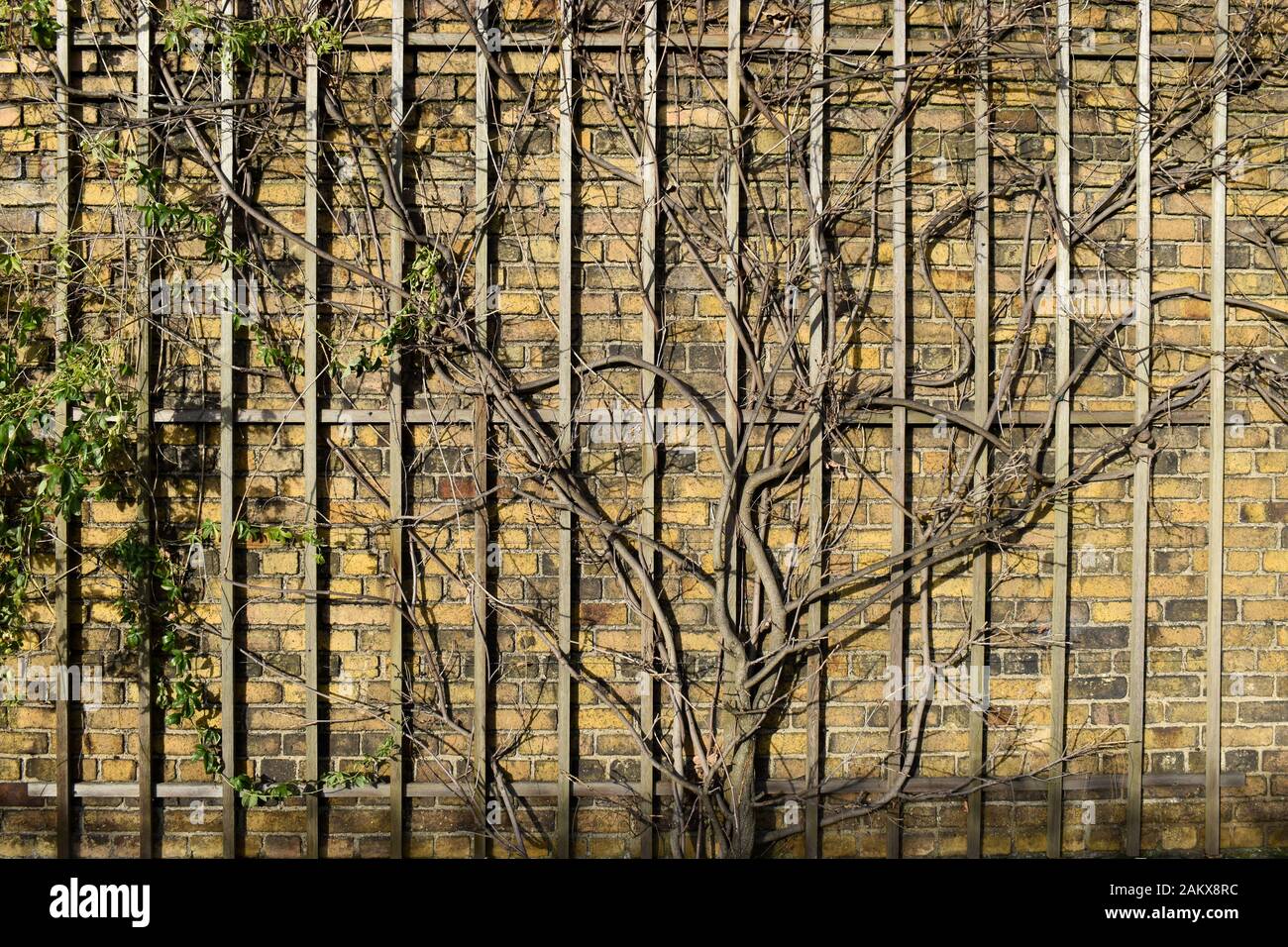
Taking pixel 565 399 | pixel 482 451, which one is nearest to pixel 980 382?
pixel 565 399

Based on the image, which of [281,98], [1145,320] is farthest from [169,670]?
[1145,320]

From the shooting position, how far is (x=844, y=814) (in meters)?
3.37

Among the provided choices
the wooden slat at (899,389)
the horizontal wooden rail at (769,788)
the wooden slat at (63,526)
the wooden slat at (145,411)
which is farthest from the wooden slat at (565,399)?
the wooden slat at (63,526)

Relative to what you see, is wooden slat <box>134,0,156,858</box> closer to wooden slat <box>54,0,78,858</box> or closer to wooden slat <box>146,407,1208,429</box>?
wooden slat <box>146,407,1208,429</box>

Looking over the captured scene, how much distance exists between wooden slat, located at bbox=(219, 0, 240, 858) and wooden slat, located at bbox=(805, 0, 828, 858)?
5.90ft

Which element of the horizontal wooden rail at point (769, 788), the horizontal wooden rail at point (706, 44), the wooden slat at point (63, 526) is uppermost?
the horizontal wooden rail at point (706, 44)

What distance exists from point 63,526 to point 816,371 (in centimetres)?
240

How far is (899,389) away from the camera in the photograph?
11.1 ft

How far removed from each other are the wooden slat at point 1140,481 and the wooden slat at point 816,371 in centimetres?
99

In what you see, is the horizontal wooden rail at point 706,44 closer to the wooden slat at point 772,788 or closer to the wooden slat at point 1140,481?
the wooden slat at point 1140,481

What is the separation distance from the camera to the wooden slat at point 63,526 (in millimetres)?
3307

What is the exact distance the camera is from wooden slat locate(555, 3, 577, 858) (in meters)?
3.32

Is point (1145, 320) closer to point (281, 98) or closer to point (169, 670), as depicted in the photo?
point (281, 98)

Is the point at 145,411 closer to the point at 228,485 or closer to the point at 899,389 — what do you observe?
the point at 228,485
